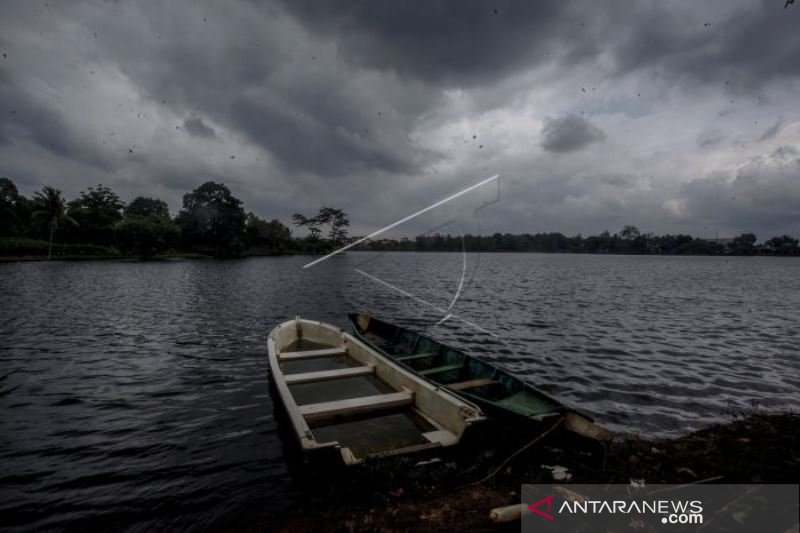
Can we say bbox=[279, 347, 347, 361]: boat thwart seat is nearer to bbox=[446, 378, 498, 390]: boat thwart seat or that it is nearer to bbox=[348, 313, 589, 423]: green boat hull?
bbox=[348, 313, 589, 423]: green boat hull

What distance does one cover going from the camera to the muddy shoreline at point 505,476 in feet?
17.4

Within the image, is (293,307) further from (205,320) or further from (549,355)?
(549,355)

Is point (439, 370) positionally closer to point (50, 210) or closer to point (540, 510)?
A: point (540, 510)

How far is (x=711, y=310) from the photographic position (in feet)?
92.8

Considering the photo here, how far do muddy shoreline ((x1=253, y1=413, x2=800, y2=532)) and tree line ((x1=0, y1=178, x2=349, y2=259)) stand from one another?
86434 mm

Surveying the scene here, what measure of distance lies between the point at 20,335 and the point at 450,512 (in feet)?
72.8

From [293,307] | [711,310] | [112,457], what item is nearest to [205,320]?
[293,307]

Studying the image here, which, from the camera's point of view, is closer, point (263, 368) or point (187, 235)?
point (263, 368)

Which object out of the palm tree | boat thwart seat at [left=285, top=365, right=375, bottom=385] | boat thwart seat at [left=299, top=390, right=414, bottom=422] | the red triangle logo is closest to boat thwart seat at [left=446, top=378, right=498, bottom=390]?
boat thwart seat at [left=299, top=390, right=414, bottom=422]

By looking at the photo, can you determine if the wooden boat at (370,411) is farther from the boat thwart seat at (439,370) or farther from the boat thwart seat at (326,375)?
the boat thwart seat at (439,370)

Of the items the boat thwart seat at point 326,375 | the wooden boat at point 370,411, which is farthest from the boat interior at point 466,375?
the boat thwart seat at point 326,375

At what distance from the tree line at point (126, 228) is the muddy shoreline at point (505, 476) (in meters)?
86.4

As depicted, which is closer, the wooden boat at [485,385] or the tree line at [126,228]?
the wooden boat at [485,385]

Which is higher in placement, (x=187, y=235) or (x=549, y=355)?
(x=187, y=235)
